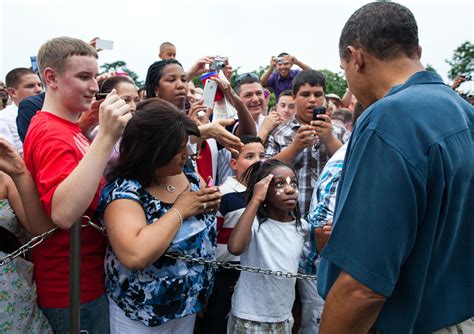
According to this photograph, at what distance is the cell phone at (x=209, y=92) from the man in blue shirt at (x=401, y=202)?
235cm

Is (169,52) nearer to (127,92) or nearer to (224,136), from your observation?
(127,92)

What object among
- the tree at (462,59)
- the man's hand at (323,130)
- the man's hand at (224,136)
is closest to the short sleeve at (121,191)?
the man's hand at (224,136)

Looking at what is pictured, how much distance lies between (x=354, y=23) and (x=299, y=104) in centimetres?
285

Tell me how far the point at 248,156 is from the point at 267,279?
3.71ft

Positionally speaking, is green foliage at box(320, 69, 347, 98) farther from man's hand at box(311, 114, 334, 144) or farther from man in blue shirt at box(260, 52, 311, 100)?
man's hand at box(311, 114, 334, 144)

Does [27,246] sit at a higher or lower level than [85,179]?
lower

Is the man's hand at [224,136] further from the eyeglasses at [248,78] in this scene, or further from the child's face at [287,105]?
the child's face at [287,105]

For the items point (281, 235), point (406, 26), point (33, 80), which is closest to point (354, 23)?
point (406, 26)

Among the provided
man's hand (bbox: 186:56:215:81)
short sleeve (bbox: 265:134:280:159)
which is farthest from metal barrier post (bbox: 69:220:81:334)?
man's hand (bbox: 186:56:215:81)

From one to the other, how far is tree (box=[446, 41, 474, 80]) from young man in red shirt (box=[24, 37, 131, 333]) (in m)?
45.2

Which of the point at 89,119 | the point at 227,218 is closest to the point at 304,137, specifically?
the point at 227,218

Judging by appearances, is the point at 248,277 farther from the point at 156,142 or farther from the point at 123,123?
the point at 123,123

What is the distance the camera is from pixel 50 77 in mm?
2621

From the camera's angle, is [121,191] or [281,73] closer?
[121,191]
